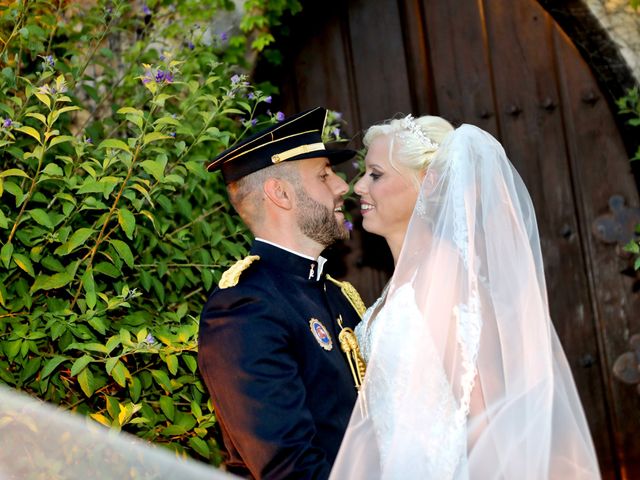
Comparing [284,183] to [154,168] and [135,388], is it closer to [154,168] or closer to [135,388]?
[154,168]

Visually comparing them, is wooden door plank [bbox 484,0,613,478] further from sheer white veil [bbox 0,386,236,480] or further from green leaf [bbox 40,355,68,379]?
green leaf [bbox 40,355,68,379]

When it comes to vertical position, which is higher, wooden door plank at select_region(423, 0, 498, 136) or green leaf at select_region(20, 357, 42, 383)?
wooden door plank at select_region(423, 0, 498, 136)

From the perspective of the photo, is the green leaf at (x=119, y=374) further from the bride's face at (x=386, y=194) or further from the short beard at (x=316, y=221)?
the bride's face at (x=386, y=194)

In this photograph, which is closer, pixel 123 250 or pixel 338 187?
pixel 123 250

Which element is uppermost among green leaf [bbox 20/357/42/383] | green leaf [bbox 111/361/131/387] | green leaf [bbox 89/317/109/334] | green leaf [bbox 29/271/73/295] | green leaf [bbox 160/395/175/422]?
green leaf [bbox 29/271/73/295]

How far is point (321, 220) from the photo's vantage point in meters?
2.48

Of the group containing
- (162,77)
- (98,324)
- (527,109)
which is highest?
(162,77)

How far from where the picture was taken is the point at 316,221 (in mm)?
2477

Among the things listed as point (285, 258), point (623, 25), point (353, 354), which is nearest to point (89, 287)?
point (285, 258)

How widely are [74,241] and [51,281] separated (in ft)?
0.47

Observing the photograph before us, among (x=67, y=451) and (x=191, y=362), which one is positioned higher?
(x=191, y=362)

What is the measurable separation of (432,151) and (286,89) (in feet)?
3.72

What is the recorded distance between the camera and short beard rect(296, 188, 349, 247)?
2471 mm

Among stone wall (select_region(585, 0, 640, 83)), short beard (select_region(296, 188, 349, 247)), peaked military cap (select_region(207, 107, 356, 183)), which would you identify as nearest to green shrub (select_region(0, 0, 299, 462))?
peaked military cap (select_region(207, 107, 356, 183))
